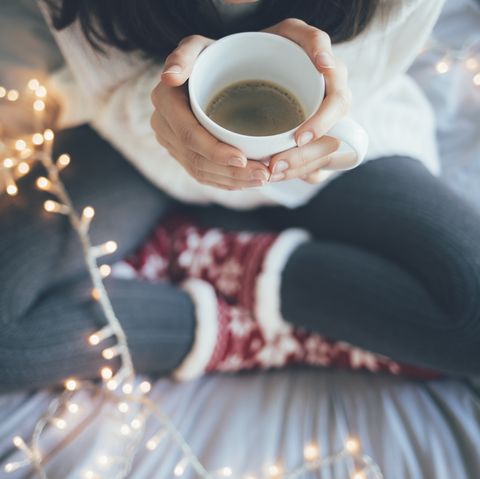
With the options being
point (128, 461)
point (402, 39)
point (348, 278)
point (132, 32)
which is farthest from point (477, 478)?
point (132, 32)

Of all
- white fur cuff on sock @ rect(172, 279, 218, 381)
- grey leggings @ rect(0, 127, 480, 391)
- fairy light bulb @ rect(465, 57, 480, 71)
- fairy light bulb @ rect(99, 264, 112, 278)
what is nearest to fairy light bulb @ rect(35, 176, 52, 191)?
grey leggings @ rect(0, 127, 480, 391)

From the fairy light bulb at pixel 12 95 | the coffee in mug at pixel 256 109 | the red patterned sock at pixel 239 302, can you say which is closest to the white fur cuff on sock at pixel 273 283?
the red patterned sock at pixel 239 302

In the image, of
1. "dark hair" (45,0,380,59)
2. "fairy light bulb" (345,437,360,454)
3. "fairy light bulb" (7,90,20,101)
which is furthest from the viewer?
"fairy light bulb" (7,90,20,101)

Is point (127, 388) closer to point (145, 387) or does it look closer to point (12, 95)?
point (145, 387)

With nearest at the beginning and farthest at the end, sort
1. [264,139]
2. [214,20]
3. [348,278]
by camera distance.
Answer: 1. [264,139]
2. [214,20]
3. [348,278]

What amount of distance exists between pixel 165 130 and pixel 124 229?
20 centimetres

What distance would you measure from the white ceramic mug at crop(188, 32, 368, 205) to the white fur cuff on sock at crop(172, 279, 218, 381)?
1.00 ft

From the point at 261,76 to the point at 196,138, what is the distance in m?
0.09

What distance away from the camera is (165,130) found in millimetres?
549

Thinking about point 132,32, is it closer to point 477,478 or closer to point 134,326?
point 134,326

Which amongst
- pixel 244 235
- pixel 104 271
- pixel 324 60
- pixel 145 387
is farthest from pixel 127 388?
pixel 324 60

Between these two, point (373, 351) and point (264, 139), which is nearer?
point (264, 139)

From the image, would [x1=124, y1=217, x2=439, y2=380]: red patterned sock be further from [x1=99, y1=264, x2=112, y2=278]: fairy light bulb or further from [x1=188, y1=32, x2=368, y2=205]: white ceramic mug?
[x1=188, y1=32, x2=368, y2=205]: white ceramic mug

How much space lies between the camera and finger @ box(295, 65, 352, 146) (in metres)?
0.40
